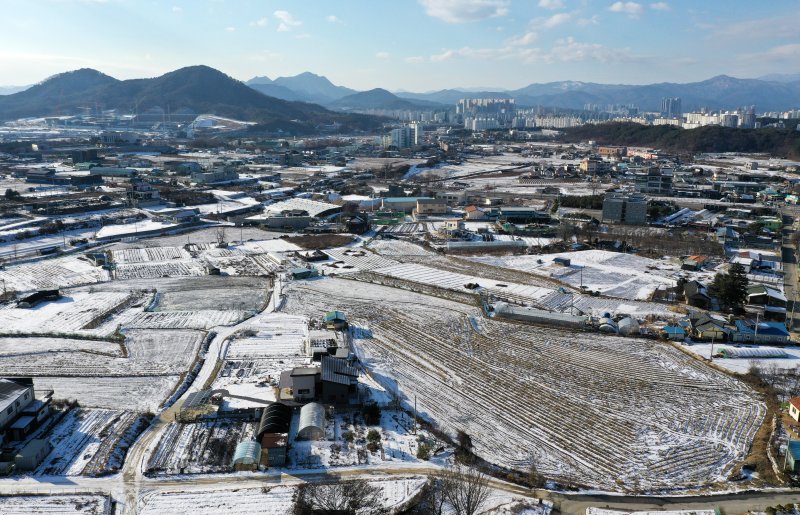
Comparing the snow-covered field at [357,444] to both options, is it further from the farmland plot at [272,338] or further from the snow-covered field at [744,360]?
Answer: the snow-covered field at [744,360]

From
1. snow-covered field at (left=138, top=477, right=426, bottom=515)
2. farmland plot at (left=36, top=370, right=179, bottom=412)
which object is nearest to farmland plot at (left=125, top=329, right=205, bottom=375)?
farmland plot at (left=36, top=370, right=179, bottom=412)

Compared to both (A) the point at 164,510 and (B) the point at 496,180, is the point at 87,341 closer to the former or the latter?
(A) the point at 164,510

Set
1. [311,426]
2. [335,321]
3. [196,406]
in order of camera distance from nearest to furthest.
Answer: [311,426]
[196,406]
[335,321]

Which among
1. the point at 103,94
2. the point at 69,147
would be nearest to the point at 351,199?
the point at 69,147

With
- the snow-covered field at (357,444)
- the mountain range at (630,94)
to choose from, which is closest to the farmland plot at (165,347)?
the snow-covered field at (357,444)

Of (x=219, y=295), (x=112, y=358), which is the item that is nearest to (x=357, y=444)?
(x=112, y=358)

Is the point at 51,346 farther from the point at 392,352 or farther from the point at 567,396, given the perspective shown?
the point at 567,396

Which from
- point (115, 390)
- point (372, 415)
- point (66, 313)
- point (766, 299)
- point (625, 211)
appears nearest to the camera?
point (372, 415)
